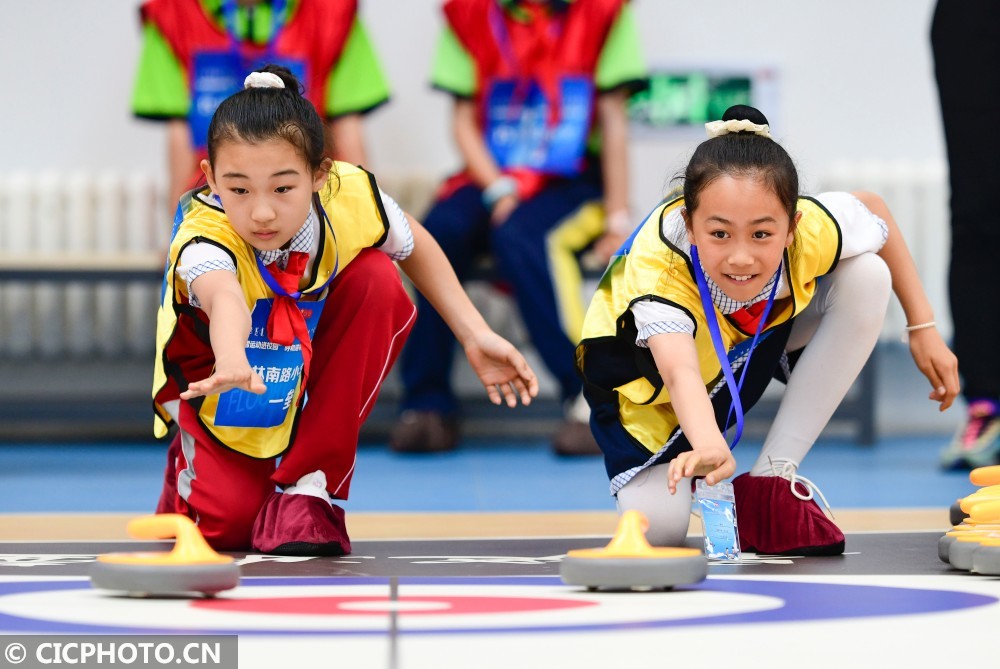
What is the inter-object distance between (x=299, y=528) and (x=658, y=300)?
20.8 inches

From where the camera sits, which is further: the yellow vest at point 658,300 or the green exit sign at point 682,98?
the green exit sign at point 682,98

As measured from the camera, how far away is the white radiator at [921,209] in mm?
3914

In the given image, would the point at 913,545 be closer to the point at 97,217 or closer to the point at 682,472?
the point at 682,472

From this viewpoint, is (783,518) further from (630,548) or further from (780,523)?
(630,548)

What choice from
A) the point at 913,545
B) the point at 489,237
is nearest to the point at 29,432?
the point at 489,237

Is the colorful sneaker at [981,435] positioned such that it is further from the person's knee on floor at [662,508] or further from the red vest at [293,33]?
the red vest at [293,33]

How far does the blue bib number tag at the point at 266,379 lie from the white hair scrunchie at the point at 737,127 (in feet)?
1.86

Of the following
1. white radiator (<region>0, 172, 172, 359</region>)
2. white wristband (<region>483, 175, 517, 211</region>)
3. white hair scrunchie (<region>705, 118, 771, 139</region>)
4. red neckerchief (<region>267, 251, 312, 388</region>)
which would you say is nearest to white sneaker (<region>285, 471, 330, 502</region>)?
red neckerchief (<region>267, 251, 312, 388</region>)

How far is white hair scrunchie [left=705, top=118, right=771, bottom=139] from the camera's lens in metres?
1.66

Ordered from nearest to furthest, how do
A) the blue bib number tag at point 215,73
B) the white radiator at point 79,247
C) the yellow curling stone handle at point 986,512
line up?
the yellow curling stone handle at point 986,512, the blue bib number tag at point 215,73, the white radiator at point 79,247

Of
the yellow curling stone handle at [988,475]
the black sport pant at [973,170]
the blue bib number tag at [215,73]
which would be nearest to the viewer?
the yellow curling stone handle at [988,475]

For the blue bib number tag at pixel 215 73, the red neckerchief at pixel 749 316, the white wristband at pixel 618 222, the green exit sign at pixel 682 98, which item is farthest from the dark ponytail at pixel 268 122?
the green exit sign at pixel 682 98

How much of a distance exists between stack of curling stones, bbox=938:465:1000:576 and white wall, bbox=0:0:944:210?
8.35 feet

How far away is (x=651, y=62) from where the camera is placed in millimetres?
3998
